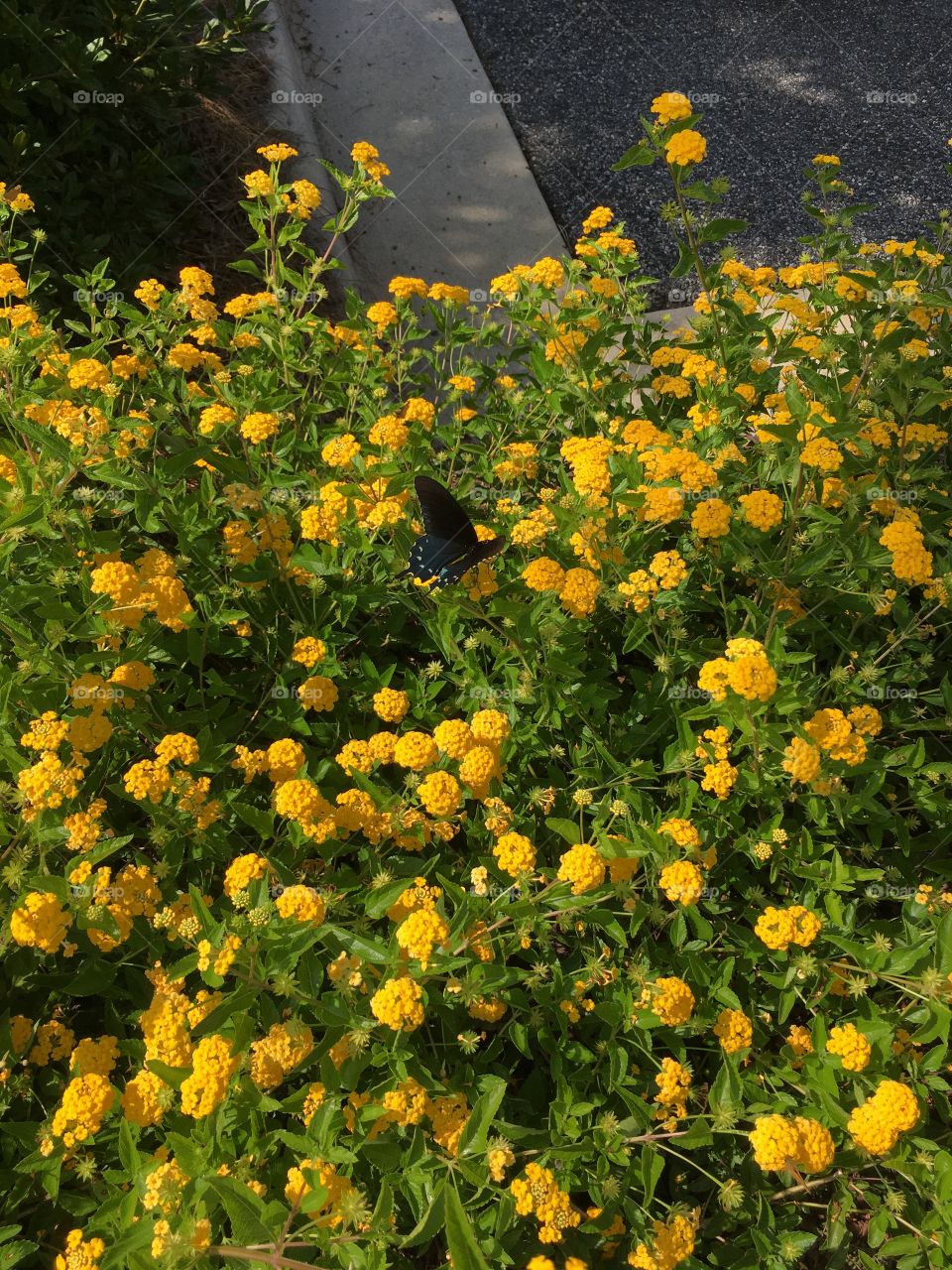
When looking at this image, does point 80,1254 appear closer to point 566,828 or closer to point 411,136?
point 566,828

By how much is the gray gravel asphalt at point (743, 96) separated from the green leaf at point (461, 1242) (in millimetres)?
4347

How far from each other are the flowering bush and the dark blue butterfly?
0.26ft

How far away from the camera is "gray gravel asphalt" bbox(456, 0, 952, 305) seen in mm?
5266

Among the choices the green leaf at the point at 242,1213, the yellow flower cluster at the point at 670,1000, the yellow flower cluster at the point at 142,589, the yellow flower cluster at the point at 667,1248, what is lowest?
the yellow flower cluster at the point at 667,1248

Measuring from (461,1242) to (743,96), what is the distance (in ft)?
21.9

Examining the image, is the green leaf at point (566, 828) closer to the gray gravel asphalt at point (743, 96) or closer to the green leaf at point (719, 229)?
the green leaf at point (719, 229)

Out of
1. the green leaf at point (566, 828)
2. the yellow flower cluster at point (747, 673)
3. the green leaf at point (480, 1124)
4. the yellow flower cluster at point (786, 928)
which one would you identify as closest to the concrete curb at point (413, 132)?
the yellow flower cluster at point (747, 673)

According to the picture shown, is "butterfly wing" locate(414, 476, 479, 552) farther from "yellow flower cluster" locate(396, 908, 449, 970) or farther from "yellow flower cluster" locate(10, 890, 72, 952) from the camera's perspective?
"yellow flower cluster" locate(10, 890, 72, 952)

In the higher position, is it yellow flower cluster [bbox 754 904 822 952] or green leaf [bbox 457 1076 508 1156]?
green leaf [bbox 457 1076 508 1156]

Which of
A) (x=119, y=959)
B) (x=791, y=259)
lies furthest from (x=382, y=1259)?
(x=791, y=259)

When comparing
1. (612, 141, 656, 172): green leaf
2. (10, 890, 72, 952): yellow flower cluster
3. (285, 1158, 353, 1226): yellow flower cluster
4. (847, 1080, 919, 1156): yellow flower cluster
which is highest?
(612, 141, 656, 172): green leaf

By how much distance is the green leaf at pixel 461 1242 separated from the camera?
1215 millimetres

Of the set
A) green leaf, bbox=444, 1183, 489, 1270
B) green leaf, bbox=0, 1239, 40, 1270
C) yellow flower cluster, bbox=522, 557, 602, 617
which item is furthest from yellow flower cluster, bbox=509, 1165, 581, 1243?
yellow flower cluster, bbox=522, 557, 602, 617

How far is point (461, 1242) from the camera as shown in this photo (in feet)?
4.07
